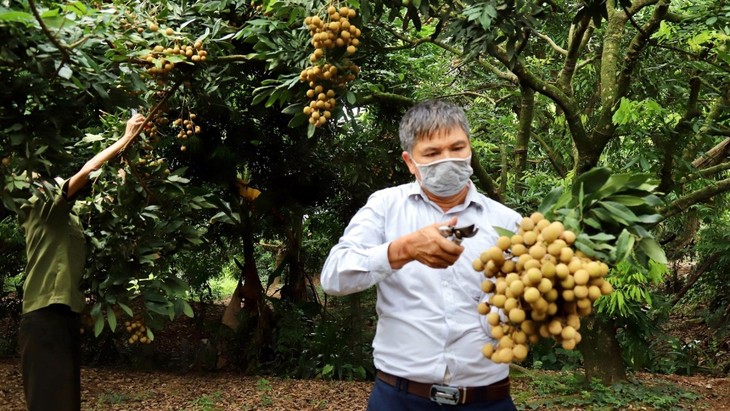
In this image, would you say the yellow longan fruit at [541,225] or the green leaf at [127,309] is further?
the green leaf at [127,309]

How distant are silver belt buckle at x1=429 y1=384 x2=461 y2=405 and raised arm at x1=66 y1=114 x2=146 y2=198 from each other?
1960 mm

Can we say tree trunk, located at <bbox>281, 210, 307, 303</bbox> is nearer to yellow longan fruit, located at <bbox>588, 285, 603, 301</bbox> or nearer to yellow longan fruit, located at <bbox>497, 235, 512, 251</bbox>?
yellow longan fruit, located at <bbox>497, 235, 512, 251</bbox>

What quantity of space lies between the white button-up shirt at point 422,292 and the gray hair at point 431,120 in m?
0.16

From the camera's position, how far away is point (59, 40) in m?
2.18

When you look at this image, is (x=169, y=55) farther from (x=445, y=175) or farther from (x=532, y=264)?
(x=532, y=264)

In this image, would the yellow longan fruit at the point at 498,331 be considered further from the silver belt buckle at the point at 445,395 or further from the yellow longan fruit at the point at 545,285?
the silver belt buckle at the point at 445,395

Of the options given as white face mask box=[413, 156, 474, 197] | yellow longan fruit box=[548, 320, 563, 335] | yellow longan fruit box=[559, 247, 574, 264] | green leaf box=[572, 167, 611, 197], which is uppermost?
white face mask box=[413, 156, 474, 197]

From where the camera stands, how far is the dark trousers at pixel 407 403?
173cm

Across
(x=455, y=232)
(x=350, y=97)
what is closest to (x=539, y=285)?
(x=455, y=232)

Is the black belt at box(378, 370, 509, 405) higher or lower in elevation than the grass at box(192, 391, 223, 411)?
higher

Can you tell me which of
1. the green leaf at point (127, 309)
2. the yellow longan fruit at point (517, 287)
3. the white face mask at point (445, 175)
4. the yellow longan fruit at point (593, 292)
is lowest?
the green leaf at point (127, 309)

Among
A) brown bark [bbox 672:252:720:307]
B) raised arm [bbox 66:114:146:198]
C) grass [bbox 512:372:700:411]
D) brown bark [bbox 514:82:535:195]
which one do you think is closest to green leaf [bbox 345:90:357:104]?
raised arm [bbox 66:114:146:198]

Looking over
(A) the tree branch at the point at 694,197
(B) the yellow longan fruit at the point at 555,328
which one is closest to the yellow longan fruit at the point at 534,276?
(B) the yellow longan fruit at the point at 555,328

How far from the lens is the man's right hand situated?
1.50m
